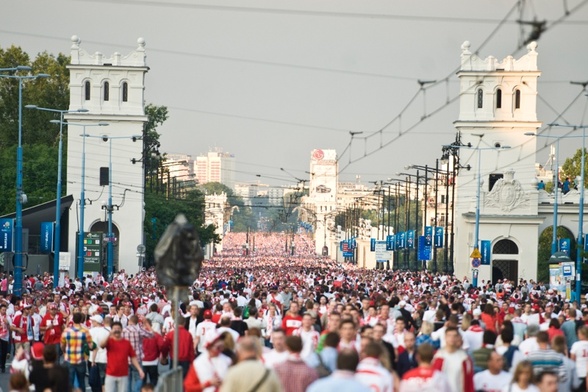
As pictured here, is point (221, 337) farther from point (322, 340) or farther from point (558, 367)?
point (558, 367)

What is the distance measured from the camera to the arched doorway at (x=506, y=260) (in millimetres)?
86750

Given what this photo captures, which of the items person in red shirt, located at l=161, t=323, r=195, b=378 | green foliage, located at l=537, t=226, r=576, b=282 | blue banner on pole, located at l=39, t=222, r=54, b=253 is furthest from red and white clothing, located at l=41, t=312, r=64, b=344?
green foliage, located at l=537, t=226, r=576, b=282

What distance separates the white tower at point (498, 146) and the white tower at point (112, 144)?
19.5 meters

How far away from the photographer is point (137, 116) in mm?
90500

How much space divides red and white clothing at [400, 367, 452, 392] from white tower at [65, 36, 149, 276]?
74992 mm

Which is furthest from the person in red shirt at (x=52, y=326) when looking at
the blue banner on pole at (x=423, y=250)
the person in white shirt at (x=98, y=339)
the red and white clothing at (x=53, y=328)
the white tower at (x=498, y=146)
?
the white tower at (x=498, y=146)

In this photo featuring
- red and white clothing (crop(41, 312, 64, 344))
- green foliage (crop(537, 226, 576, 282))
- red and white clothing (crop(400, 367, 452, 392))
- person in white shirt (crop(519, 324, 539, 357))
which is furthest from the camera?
green foliage (crop(537, 226, 576, 282))

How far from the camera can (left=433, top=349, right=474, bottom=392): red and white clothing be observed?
15.2m

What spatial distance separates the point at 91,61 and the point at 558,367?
77.7 metres

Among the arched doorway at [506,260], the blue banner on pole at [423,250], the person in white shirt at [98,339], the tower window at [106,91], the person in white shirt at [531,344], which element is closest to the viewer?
the person in white shirt at [531,344]

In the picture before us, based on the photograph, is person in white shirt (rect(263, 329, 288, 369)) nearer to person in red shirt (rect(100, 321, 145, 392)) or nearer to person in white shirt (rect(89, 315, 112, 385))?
person in red shirt (rect(100, 321, 145, 392))

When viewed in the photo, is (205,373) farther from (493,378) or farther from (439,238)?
(439,238)

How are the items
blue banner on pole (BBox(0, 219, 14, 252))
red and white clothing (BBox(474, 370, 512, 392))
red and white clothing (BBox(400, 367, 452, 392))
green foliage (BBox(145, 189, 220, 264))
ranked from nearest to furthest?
1. red and white clothing (BBox(400, 367, 452, 392))
2. red and white clothing (BBox(474, 370, 512, 392))
3. blue banner on pole (BBox(0, 219, 14, 252))
4. green foliage (BBox(145, 189, 220, 264))

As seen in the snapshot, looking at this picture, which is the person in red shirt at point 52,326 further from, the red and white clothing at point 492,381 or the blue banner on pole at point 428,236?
the blue banner on pole at point 428,236
